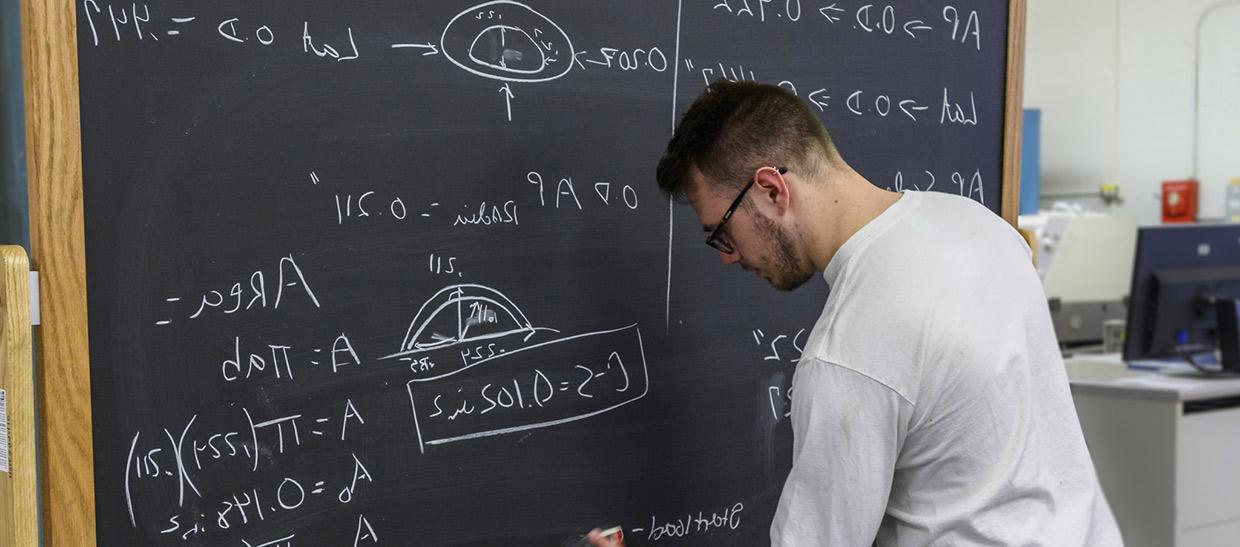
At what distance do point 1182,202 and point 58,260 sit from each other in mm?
6257

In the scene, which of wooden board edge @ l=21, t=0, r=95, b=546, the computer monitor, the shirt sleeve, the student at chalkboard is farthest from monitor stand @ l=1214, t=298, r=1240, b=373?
wooden board edge @ l=21, t=0, r=95, b=546

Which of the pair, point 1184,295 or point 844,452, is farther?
point 1184,295

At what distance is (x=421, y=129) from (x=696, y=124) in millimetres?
412

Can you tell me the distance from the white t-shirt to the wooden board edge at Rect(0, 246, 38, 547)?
0.94 m

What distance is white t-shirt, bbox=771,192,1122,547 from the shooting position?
1365 millimetres

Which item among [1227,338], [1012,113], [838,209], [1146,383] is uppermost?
[1012,113]

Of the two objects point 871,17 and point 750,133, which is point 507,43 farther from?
point 871,17

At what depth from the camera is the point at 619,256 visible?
183 cm

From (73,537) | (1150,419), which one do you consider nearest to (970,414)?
(73,537)

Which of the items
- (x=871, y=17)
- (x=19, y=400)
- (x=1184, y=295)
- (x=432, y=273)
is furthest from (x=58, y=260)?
(x=1184, y=295)

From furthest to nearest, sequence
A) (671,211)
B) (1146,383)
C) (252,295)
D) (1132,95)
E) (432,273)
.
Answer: (1132,95) < (1146,383) < (671,211) < (432,273) < (252,295)

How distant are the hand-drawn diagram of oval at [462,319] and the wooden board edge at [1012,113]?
108 cm

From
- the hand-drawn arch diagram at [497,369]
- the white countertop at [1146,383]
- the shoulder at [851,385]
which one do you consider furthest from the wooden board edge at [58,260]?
the white countertop at [1146,383]

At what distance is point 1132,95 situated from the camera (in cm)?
662
